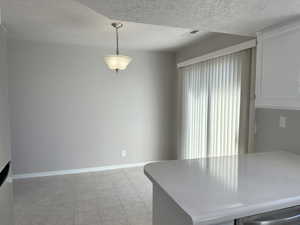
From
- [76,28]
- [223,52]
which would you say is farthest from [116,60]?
[223,52]

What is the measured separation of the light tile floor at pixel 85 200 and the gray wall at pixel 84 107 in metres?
0.49

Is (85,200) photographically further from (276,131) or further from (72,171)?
→ (276,131)

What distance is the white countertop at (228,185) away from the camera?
953 mm

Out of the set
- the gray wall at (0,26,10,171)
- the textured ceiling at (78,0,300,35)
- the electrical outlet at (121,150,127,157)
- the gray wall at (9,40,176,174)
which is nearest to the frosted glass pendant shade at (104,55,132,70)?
the textured ceiling at (78,0,300,35)

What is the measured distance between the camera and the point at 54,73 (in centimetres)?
392

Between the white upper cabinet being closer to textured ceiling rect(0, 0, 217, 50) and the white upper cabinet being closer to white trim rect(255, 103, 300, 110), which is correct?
white trim rect(255, 103, 300, 110)

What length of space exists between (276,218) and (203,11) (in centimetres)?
160

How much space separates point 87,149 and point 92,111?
0.78 m

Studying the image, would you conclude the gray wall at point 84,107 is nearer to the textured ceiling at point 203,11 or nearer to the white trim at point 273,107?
the textured ceiling at point 203,11

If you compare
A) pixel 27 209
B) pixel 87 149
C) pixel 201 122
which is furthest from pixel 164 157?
pixel 27 209

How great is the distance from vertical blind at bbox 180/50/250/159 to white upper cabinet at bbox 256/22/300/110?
0.42m

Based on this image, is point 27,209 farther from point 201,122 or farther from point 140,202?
point 201,122

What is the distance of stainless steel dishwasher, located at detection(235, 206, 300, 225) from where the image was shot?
0.99 m

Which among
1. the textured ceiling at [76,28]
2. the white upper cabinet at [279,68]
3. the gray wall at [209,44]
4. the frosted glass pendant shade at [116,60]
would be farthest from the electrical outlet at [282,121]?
the frosted glass pendant shade at [116,60]
